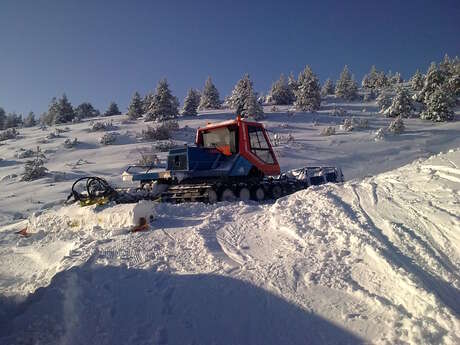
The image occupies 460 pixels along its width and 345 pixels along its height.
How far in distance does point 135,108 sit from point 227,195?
30231 millimetres

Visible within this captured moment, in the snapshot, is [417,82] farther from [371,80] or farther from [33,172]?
[33,172]

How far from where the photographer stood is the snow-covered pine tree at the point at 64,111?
44.7 meters

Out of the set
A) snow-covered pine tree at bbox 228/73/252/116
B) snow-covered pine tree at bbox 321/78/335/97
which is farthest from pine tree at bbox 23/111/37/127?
snow-covered pine tree at bbox 321/78/335/97

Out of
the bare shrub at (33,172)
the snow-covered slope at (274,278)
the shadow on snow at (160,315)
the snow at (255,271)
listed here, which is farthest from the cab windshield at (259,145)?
the bare shrub at (33,172)

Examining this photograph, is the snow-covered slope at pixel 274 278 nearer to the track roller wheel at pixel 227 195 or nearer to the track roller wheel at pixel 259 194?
the track roller wheel at pixel 227 195

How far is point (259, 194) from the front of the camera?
1209 cm

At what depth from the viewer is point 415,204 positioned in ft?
18.0

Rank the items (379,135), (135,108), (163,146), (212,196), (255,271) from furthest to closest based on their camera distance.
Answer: (135,108) < (379,135) < (163,146) < (212,196) < (255,271)

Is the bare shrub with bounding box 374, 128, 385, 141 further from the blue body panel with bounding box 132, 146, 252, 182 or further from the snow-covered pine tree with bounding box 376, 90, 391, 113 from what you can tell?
the blue body panel with bounding box 132, 146, 252, 182

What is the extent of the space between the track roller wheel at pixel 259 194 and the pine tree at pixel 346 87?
3872 cm

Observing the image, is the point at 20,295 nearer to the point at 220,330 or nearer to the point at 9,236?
the point at 220,330

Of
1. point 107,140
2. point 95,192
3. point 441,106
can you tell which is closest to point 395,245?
point 95,192

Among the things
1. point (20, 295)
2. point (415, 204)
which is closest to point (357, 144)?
point (415, 204)

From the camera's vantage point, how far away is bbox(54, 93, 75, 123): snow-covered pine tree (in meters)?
44.7
